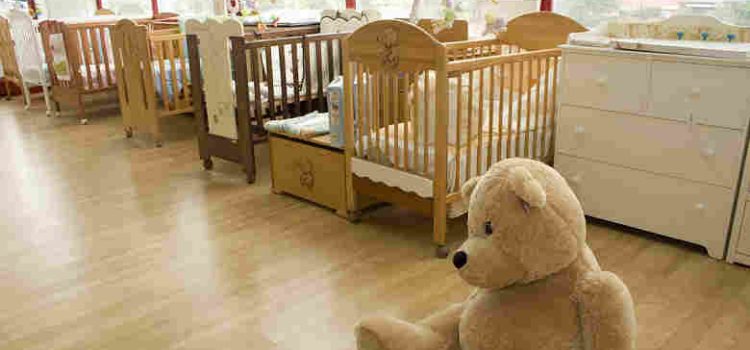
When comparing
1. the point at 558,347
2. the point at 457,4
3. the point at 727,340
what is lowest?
the point at 727,340

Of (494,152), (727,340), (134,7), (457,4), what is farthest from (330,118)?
(134,7)

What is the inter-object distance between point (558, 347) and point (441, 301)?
2.95 ft

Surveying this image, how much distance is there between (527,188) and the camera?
1.30 meters

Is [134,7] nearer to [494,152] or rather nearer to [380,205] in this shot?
[380,205]

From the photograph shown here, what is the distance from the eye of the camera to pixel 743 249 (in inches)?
97.2

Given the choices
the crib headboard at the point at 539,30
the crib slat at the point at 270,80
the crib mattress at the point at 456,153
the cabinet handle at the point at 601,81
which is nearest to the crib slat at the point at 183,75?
the crib slat at the point at 270,80

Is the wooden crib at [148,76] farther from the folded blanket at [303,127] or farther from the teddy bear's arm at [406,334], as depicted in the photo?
the teddy bear's arm at [406,334]

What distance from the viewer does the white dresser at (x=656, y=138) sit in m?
2.43

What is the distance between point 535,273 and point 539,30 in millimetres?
2255

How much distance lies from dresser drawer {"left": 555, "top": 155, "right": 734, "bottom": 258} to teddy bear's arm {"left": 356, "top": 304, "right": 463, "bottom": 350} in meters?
1.43

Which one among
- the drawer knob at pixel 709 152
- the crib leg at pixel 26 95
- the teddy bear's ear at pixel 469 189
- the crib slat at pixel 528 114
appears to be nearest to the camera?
the teddy bear's ear at pixel 469 189

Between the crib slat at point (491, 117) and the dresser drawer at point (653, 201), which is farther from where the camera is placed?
the crib slat at point (491, 117)

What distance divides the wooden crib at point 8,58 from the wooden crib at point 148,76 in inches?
76.7

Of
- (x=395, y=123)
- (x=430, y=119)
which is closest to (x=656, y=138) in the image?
(x=430, y=119)
